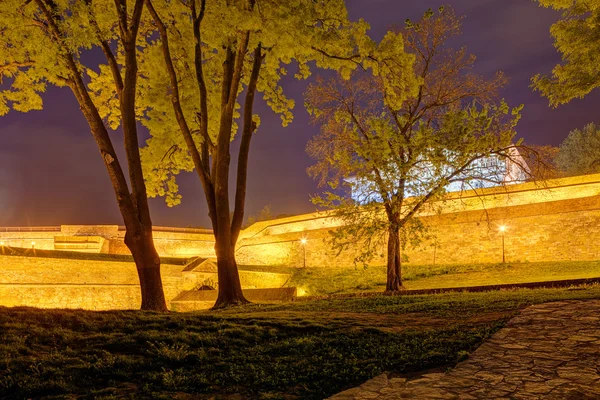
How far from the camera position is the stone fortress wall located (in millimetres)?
21984

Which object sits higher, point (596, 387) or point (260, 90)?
point (260, 90)

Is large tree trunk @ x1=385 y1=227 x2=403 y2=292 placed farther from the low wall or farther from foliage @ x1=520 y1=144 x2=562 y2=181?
foliage @ x1=520 y1=144 x2=562 y2=181

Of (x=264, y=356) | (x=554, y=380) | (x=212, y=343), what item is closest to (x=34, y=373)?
(x=212, y=343)

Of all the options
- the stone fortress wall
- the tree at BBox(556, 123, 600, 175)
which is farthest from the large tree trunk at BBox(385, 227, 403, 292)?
the tree at BBox(556, 123, 600, 175)

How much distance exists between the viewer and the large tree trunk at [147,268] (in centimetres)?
1077

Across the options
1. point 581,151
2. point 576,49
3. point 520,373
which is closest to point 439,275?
point 576,49

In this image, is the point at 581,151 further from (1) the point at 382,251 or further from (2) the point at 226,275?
(2) the point at 226,275

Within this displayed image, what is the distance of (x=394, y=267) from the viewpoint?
679 inches

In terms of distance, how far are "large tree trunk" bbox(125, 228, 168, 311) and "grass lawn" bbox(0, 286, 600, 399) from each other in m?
2.54

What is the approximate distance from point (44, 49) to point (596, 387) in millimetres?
12873

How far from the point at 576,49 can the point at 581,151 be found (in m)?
41.5

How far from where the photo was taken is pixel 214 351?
239 inches

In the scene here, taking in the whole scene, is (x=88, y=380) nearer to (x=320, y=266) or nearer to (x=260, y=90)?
(x=260, y=90)

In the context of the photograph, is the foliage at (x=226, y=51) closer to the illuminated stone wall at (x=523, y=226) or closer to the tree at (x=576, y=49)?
the tree at (x=576, y=49)
